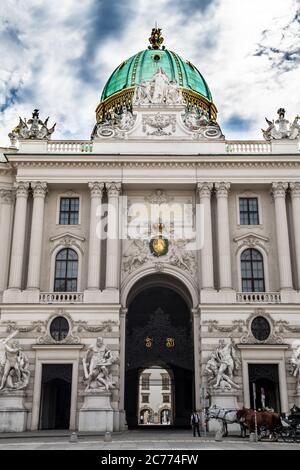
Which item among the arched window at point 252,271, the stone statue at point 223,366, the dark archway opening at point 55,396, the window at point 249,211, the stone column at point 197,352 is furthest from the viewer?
the window at point 249,211

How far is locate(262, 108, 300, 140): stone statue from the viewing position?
36906 mm

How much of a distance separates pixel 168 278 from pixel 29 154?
39.8ft

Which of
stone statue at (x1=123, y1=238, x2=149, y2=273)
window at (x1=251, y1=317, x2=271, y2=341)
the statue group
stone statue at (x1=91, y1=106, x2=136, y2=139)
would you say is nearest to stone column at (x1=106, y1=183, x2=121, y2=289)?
stone statue at (x1=123, y1=238, x2=149, y2=273)

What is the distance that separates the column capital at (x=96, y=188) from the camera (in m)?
35.4

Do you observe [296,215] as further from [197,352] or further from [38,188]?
[38,188]

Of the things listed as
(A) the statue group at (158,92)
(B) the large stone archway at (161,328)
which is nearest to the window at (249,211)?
(B) the large stone archway at (161,328)

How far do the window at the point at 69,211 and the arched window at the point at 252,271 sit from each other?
11178mm

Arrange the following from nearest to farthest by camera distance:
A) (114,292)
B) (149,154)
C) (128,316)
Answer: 1. (114,292)
2. (149,154)
3. (128,316)

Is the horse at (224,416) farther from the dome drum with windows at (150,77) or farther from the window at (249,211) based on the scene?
the dome drum with windows at (150,77)

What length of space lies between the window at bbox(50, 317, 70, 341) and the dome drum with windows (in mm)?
21008

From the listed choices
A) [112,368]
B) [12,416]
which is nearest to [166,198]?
[112,368]

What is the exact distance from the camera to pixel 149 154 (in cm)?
3550

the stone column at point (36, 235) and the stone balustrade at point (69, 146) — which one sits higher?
the stone balustrade at point (69, 146)

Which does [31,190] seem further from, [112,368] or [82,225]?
[112,368]
